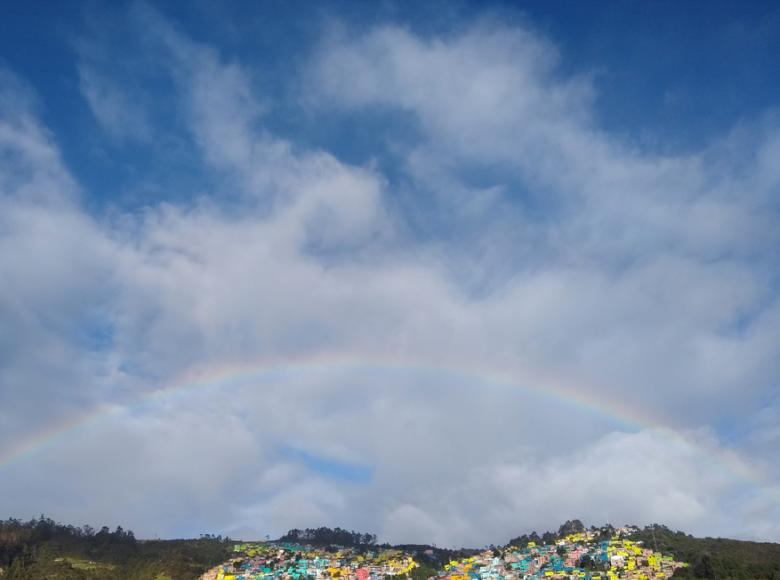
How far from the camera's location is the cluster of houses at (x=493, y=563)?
92250 millimetres

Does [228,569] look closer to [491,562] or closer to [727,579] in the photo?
[491,562]

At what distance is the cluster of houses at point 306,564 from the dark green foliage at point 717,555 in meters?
42.6

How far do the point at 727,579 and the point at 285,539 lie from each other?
103m

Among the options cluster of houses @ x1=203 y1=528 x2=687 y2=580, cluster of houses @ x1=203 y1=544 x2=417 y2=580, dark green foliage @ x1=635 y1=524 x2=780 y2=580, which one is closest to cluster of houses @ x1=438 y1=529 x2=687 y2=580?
cluster of houses @ x1=203 y1=528 x2=687 y2=580

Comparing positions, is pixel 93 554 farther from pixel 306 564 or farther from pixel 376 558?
pixel 376 558

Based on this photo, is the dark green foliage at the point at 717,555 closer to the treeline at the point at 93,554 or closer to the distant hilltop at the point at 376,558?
the distant hilltop at the point at 376,558

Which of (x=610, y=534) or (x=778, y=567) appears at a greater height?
(x=610, y=534)

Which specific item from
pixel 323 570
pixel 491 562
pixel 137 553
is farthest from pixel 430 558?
pixel 137 553

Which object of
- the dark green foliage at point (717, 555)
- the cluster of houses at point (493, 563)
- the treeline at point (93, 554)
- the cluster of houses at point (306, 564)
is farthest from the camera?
the cluster of houses at point (306, 564)

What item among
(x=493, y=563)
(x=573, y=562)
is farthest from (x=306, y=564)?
(x=573, y=562)

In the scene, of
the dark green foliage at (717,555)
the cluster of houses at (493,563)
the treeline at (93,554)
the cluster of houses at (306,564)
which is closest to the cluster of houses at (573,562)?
the cluster of houses at (493,563)

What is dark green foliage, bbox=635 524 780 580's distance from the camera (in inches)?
2926

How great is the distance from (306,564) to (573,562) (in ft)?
144

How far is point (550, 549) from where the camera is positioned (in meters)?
115
